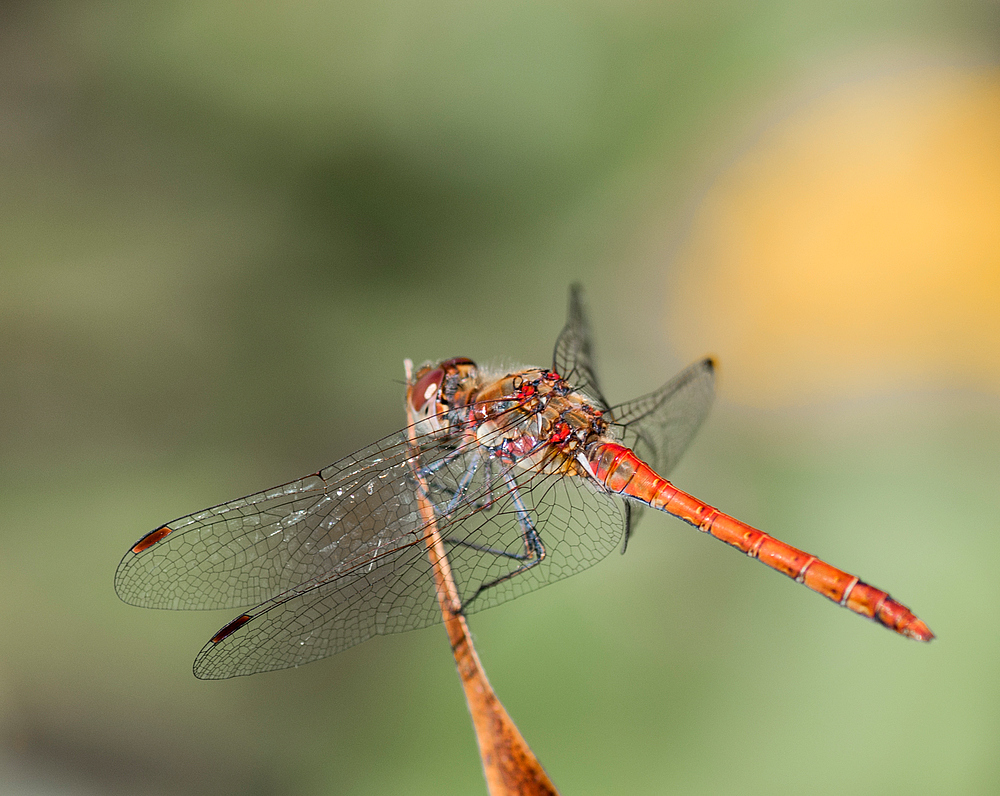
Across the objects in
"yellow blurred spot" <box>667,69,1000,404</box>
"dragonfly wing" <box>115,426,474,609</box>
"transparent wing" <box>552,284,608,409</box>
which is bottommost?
"dragonfly wing" <box>115,426,474,609</box>

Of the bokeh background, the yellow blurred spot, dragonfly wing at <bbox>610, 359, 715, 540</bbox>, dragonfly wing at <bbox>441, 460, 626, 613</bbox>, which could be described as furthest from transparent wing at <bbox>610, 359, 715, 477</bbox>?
the yellow blurred spot

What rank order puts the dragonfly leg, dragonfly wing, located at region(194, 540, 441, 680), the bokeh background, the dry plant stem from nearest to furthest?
the dry plant stem < dragonfly wing, located at region(194, 540, 441, 680) < the dragonfly leg < the bokeh background

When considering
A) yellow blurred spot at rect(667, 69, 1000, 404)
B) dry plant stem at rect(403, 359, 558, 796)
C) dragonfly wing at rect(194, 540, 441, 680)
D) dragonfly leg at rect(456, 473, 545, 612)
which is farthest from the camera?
yellow blurred spot at rect(667, 69, 1000, 404)

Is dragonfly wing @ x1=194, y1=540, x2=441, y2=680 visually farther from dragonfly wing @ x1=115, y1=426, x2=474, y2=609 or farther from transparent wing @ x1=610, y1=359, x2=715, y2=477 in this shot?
transparent wing @ x1=610, y1=359, x2=715, y2=477

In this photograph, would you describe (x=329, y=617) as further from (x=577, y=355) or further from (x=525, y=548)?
(x=577, y=355)

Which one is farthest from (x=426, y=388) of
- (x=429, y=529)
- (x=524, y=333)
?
(x=524, y=333)

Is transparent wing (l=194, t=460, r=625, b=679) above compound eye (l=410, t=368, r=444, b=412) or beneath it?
beneath

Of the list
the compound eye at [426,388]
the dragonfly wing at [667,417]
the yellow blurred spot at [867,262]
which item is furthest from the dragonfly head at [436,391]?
the yellow blurred spot at [867,262]

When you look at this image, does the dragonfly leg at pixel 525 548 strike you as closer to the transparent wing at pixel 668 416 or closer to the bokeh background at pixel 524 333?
the transparent wing at pixel 668 416
